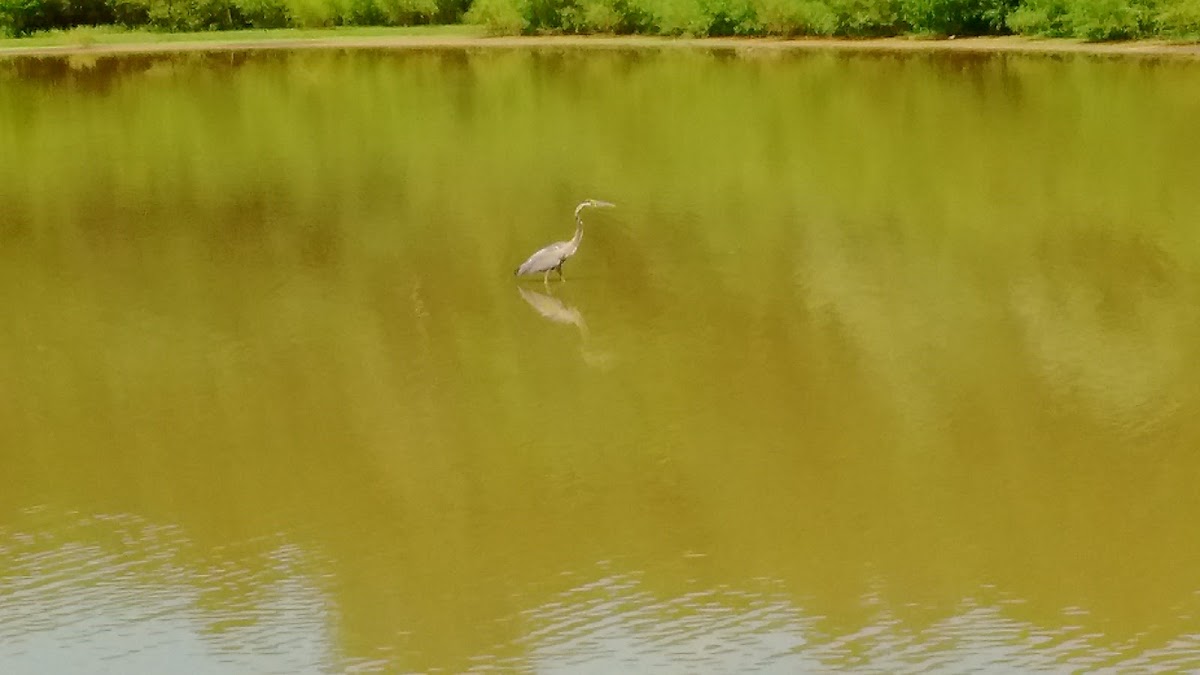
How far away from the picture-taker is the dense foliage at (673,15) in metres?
35.6

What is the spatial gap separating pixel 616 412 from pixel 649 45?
3116 centimetres

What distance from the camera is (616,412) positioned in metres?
11.0

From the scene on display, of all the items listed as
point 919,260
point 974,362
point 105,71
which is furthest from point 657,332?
point 105,71

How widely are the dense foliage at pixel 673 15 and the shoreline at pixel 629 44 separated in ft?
1.20

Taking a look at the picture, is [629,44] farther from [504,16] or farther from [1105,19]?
[1105,19]

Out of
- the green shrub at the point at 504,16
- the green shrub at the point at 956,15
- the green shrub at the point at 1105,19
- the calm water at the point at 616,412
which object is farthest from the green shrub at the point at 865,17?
the calm water at the point at 616,412

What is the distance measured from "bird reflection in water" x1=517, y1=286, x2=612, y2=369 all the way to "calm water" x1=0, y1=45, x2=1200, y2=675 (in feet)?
0.14

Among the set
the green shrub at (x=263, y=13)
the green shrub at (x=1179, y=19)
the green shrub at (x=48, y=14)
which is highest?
the green shrub at (x=48, y=14)

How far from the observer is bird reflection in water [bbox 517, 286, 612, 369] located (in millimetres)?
12227

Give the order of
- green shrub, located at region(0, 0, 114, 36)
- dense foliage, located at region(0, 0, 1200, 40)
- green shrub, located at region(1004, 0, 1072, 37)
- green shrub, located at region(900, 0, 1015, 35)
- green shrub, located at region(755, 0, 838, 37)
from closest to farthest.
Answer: dense foliage, located at region(0, 0, 1200, 40) < green shrub, located at region(1004, 0, 1072, 37) < green shrub, located at region(900, 0, 1015, 35) < green shrub, located at region(755, 0, 838, 37) < green shrub, located at region(0, 0, 114, 36)

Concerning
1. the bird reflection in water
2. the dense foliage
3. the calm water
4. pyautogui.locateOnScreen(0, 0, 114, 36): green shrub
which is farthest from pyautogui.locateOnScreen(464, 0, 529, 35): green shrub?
the bird reflection in water

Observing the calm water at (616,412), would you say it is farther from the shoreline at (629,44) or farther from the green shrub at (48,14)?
the green shrub at (48,14)

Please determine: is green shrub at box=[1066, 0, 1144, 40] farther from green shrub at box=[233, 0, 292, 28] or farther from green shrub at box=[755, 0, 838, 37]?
green shrub at box=[233, 0, 292, 28]

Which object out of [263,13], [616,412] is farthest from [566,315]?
[263,13]
